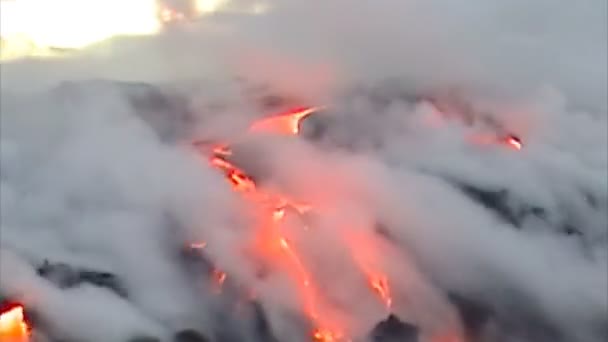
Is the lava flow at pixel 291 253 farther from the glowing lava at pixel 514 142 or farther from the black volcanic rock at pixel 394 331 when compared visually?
the glowing lava at pixel 514 142

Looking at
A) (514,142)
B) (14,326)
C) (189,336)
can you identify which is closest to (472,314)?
(514,142)

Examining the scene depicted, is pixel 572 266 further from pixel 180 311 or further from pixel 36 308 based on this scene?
pixel 36 308

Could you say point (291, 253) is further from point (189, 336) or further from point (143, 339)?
point (143, 339)

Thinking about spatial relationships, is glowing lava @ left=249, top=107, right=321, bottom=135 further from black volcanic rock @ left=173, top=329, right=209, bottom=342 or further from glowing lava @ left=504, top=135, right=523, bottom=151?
black volcanic rock @ left=173, top=329, right=209, bottom=342

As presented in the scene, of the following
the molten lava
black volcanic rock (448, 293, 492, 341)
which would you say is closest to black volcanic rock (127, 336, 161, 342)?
the molten lava

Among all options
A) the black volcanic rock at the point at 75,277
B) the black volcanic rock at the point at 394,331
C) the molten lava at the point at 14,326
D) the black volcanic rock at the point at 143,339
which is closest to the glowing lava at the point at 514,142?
the black volcanic rock at the point at 394,331

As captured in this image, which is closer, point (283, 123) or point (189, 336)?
point (189, 336)

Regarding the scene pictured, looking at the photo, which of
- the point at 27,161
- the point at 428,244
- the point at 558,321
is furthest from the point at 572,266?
the point at 27,161

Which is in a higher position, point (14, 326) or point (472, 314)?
point (14, 326)
